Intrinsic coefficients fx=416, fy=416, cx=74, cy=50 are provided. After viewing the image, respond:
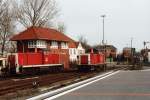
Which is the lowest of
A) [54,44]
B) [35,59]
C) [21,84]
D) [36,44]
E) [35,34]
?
[21,84]

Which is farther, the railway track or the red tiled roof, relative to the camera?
the red tiled roof

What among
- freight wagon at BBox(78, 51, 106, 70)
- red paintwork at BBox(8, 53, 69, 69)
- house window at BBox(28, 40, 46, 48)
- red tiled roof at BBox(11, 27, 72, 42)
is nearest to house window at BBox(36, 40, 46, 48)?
A: house window at BBox(28, 40, 46, 48)

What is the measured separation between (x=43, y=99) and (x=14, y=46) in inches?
2938

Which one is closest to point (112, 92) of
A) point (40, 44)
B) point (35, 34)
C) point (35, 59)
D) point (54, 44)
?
point (35, 59)

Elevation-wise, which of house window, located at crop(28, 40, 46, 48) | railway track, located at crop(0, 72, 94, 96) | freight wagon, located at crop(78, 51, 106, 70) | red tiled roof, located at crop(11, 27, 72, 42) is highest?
red tiled roof, located at crop(11, 27, 72, 42)

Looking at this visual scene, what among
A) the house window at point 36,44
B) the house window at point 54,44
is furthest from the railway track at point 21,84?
the house window at point 54,44

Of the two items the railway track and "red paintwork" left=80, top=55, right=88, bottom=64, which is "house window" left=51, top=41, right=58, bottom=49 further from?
the railway track

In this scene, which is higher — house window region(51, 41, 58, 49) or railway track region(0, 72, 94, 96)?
house window region(51, 41, 58, 49)

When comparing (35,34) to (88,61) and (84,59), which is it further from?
(88,61)

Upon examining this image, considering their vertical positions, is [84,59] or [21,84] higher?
[84,59]

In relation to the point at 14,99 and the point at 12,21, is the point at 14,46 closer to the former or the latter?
the point at 12,21

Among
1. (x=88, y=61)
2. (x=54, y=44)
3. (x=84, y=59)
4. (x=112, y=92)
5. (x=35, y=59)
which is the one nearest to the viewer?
(x=112, y=92)

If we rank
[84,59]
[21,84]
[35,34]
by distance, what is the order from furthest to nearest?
[35,34], [84,59], [21,84]

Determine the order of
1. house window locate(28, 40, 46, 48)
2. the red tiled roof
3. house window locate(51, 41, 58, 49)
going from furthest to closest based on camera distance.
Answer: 1. house window locate(51, 41, 58, 49)
2. the red tiled roof
3. house window locate(28, 40, 46, 48)
